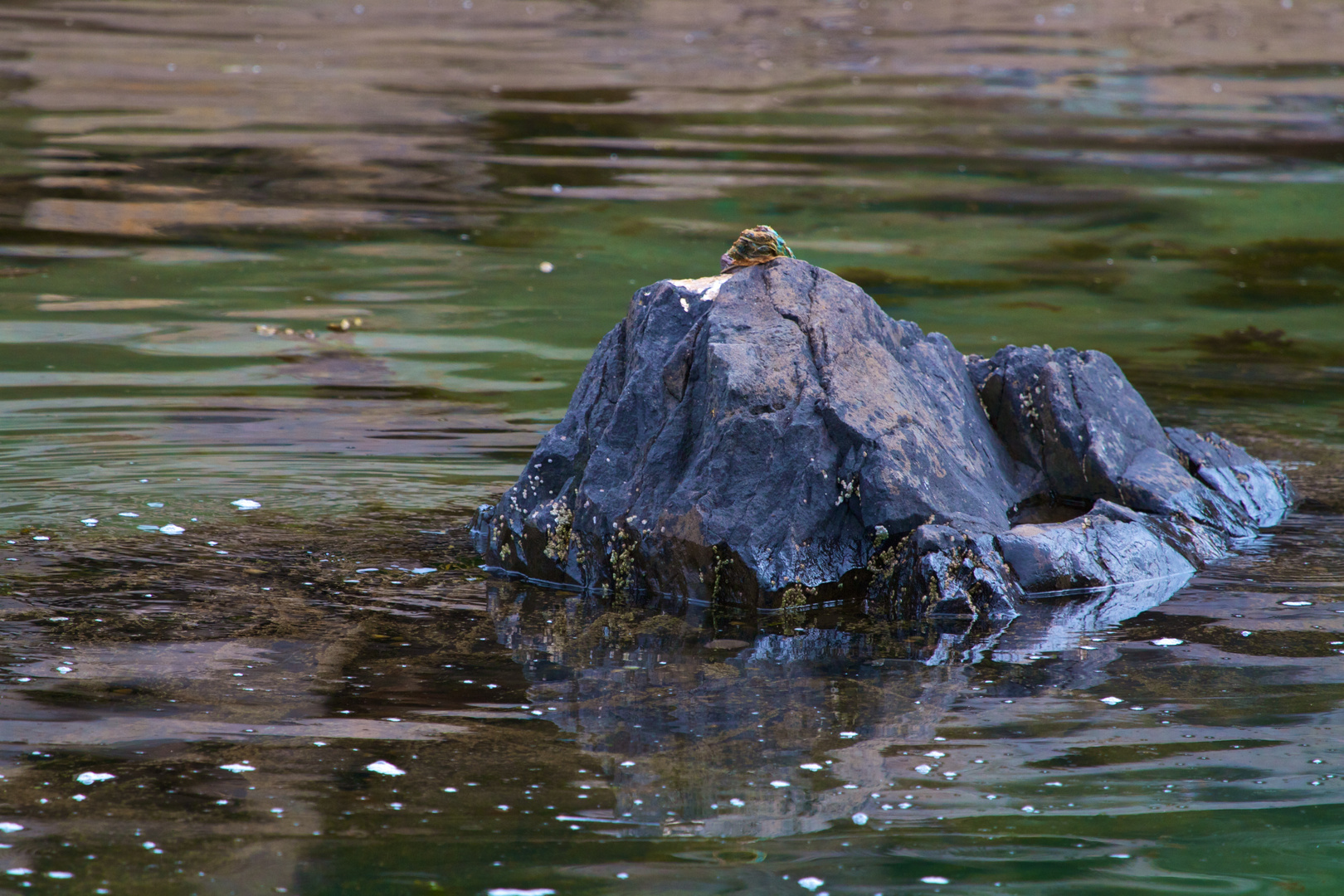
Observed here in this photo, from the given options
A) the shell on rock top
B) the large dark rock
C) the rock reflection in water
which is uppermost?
the shell on rock top

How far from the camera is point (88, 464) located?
5.88 meters

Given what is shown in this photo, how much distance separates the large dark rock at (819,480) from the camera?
4.41m

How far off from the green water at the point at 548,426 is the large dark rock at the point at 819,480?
203 millimetres

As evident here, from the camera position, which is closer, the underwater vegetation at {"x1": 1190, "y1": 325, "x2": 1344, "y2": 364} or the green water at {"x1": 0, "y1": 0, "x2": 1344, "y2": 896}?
the green water at {"x1": 0, "y1": 0, "x2": 1344, "y2": 896}

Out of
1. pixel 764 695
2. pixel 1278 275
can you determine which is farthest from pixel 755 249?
pixel 1278 275

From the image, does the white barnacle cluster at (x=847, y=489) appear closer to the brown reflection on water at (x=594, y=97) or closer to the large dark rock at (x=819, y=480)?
the large dark rock at (x=819, y=480)

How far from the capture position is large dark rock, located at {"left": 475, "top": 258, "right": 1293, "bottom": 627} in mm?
4410

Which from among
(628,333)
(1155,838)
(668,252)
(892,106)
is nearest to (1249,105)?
(892,106)

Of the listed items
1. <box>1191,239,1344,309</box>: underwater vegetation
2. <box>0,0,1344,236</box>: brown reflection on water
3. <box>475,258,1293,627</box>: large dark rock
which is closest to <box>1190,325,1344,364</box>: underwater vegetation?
<box>1191,239,1344,309</box>: underwater vegetation

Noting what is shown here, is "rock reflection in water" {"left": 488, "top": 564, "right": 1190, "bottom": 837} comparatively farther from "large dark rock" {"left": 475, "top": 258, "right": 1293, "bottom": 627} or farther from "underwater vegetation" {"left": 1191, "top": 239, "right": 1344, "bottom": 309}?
"underwater vegetation" {"left": 1191, "top": 239, "right": 1344, "bottom": 309}

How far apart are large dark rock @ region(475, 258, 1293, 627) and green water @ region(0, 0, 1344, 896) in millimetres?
203

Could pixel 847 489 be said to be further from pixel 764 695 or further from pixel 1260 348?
pixel 1260 348

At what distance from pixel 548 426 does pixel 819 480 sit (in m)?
2.57

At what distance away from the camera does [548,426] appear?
6.79m
